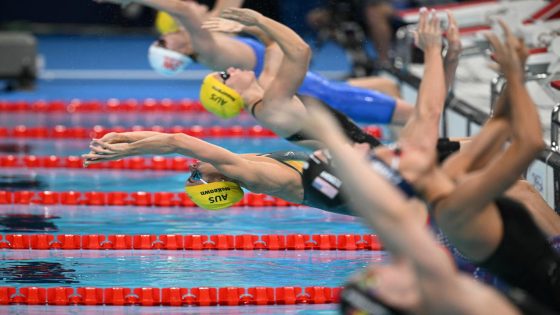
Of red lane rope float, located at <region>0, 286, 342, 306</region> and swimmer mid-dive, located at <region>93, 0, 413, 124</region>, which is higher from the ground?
swimmer mid-dive, located at <region>93, 0, 413, 124</region>

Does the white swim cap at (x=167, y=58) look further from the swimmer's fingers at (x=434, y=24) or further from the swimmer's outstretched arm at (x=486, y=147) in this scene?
the swimmer's outstretched arm at (x=486, y=147)

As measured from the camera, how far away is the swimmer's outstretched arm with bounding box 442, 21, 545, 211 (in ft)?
11.5

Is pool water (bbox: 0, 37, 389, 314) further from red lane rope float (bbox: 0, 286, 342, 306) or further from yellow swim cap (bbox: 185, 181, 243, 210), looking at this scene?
yellow swim cap (bbox: 185, 181, 243, 210)

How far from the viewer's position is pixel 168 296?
4852 mm

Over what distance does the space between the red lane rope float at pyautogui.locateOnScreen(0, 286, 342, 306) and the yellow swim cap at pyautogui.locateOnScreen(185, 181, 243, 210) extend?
0.49m

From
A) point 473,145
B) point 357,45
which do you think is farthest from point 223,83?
point 357,45

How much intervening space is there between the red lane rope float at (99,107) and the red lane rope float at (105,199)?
3663 millimetres

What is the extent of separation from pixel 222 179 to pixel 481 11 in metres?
5.77

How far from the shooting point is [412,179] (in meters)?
3.46

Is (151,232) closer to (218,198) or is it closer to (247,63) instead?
(218,198)

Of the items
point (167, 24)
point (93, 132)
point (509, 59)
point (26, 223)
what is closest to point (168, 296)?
point (26, 223)

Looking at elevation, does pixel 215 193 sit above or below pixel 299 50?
below

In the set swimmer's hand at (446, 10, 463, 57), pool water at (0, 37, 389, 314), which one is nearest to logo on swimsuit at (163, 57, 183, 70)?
pool water at (0, 37, 389, 314)

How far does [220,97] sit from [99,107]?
4991mm
